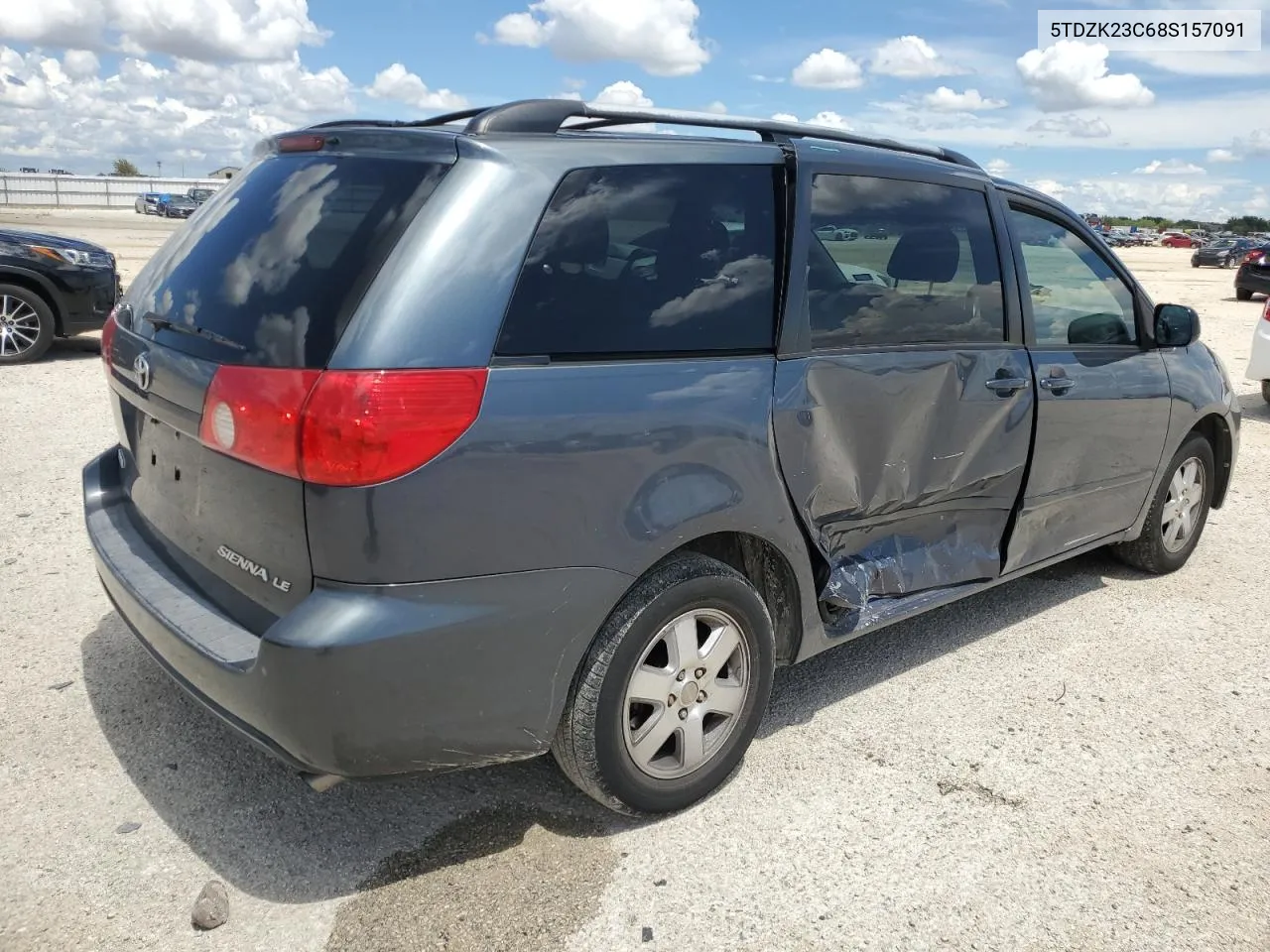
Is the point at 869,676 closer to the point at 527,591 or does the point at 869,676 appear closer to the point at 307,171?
the point at 527,591

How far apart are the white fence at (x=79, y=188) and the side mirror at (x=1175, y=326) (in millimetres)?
63483

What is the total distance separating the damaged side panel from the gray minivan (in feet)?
0.05

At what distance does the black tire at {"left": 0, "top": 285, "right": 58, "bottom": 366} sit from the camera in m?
8.96

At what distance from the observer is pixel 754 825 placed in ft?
9.48

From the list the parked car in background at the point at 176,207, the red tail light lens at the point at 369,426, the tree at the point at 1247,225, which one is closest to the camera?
the red tail light lens at the point at 369,426

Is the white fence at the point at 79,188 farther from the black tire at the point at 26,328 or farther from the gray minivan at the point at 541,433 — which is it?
the gray minivan at the point at 541,433

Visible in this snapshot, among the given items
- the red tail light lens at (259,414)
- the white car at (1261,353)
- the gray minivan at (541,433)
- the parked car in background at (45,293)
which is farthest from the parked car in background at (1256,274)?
the red tail light lens at (259,414)

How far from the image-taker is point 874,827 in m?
2.89

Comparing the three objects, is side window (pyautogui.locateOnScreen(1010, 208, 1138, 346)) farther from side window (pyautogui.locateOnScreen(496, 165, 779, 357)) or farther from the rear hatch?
the rear hatch

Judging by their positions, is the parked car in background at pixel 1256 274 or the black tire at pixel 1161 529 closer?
the black tire at pixel 1161 529

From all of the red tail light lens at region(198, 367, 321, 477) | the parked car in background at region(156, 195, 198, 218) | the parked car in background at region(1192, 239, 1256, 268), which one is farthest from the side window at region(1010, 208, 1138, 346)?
the parked car in background at region(156, 195, 198, 218)

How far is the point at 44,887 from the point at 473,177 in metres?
2.00

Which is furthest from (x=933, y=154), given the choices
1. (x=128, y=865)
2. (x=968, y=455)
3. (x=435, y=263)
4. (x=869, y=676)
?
(x=128, y=865)

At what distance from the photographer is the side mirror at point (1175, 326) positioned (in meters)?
4.40
